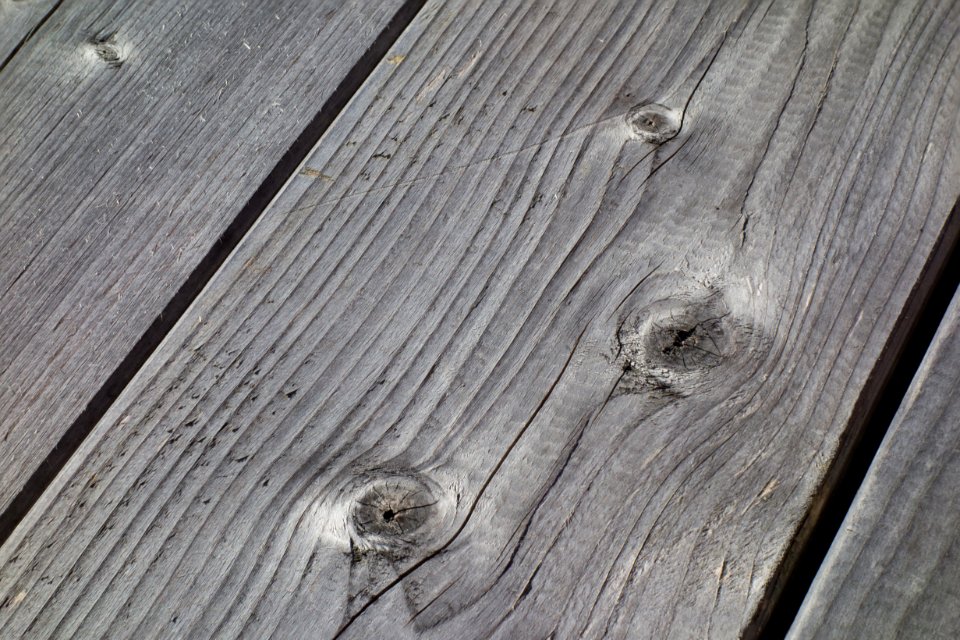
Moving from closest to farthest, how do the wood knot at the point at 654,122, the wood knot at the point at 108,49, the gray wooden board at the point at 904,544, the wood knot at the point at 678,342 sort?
1. the gray wooden board at the point at 904,544
2. the wood knot at the point at 678,342
3. the wood knot at the point at 654,122
4. the wood knot at the point at 108,49

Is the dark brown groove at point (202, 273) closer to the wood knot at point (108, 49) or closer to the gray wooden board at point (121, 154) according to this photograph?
the gray wooden board at point (121, 154)

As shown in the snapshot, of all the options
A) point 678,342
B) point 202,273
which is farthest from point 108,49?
point 678,342

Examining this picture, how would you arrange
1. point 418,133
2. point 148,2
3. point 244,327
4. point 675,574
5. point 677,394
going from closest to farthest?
point 675,574, point 677,394, point 244,327, point 418,133, point 148,2

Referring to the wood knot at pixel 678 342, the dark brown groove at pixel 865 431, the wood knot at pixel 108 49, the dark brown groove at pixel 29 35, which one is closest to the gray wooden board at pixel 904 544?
the dark brown groove at pixel 865 431

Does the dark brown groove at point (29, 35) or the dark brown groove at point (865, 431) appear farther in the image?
the dark brown groove at point (29, 35)

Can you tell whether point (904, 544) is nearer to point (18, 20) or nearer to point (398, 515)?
point (398, 515)

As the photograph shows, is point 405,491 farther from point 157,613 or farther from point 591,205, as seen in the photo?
point 591,205

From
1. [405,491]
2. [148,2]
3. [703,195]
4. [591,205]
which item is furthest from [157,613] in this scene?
[148,2]
